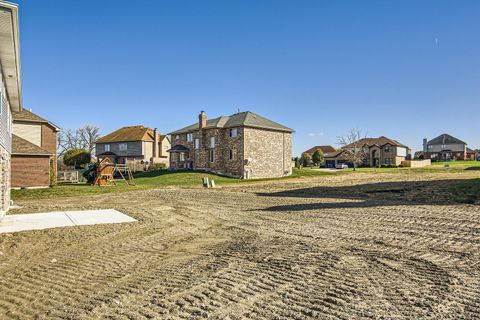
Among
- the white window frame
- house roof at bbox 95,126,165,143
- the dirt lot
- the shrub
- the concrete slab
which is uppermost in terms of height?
house roof at bbox 95,126,165,143

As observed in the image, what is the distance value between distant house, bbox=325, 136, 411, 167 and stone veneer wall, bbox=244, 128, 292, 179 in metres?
32.6

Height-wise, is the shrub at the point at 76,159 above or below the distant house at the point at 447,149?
below

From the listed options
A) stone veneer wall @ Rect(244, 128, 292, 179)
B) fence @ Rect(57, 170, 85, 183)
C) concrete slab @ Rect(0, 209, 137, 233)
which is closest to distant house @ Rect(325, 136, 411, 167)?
stone veneer wall @ Rect(244, 128, 292, 179)

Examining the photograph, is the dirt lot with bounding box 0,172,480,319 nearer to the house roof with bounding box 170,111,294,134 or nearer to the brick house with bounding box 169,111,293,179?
the brick house with bounding box 169,111,293,179

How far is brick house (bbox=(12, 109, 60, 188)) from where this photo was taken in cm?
2716

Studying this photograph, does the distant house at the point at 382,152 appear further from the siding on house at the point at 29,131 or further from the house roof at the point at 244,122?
the siding on house at the point at 29,131

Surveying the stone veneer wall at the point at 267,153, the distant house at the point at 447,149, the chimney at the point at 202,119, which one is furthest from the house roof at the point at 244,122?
the distant house at the point at 447,149

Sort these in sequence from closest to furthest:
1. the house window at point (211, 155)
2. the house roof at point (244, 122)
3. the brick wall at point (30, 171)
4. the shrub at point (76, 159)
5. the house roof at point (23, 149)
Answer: the house roof at point (23, 149) < the brick wall at point (30, 171) < the house roof at point (244, 122) < the house window at point (211, 155) < the shrub at point (76, 159)

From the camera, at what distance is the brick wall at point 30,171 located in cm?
2714

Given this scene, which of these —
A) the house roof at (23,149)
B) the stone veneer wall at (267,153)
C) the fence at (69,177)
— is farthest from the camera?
the stone veneer wall at (267,153)

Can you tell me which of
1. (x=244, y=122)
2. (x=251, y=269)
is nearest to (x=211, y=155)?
(x=244, y=122)

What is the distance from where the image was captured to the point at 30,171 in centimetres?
2777

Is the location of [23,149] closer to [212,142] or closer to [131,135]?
[212,142]

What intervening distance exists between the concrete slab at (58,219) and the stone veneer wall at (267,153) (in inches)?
1077
